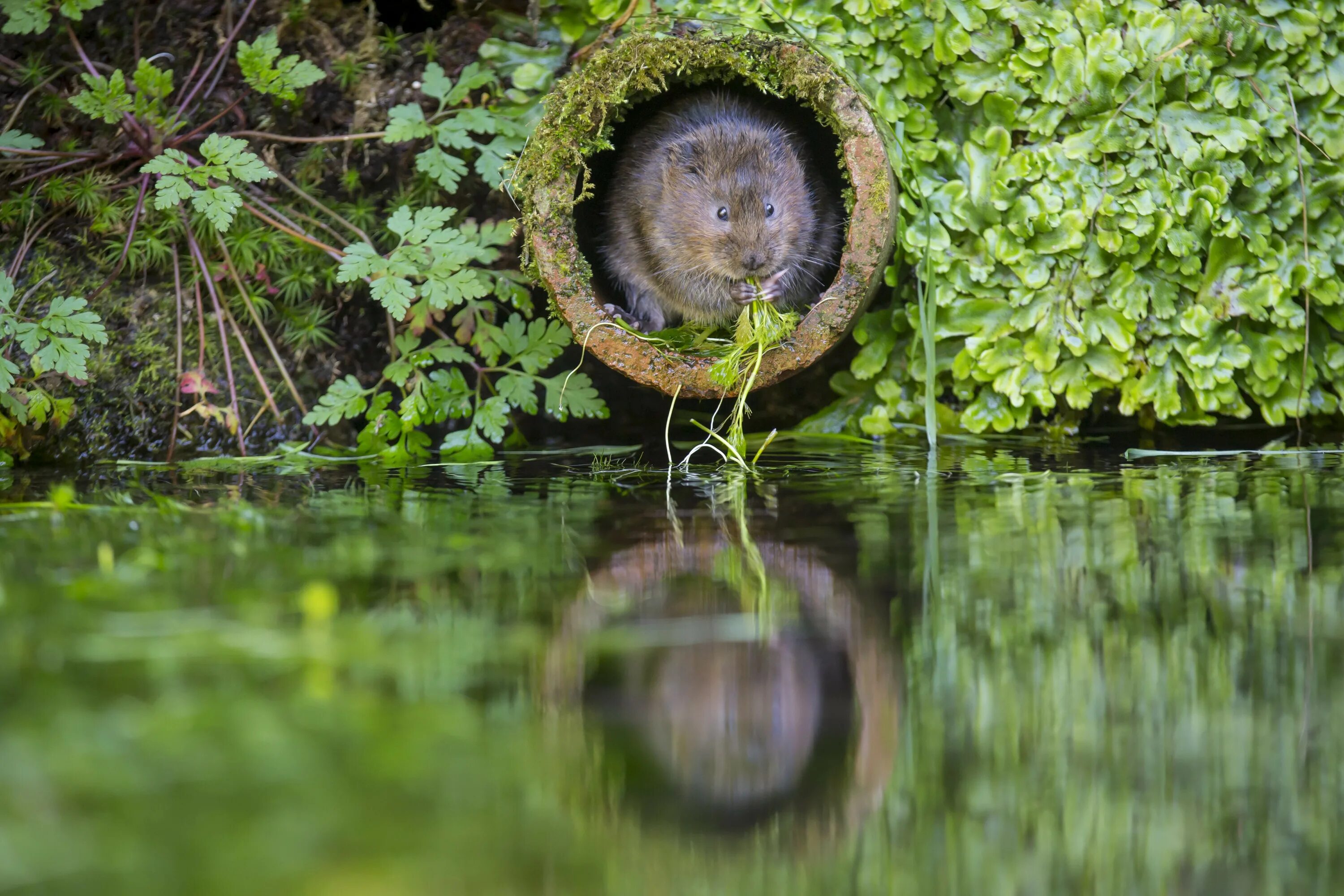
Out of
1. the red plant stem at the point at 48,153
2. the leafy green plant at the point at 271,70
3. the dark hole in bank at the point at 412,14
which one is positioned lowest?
the red plant stem at the point at 48,153

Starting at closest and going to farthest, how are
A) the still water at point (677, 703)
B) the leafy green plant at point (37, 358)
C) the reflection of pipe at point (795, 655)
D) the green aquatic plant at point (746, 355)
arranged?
1. the still water at point (677, 703)
2. the reflection of pipe at point (795, 655)
3. the leafy green plant at point (37, 358)
4. the green aquatic plant at point (746, 355)

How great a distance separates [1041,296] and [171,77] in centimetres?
288

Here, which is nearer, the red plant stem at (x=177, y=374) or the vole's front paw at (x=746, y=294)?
the vole's front paw at (x=746, y=294)

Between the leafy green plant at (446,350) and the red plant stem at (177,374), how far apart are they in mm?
453

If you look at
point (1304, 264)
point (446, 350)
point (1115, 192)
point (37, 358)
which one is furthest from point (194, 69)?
point (1304, 264)

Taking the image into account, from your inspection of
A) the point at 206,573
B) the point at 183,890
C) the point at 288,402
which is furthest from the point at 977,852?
the point at 288,402

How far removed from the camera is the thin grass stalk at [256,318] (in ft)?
11.9

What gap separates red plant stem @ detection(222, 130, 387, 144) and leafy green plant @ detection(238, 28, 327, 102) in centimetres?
18

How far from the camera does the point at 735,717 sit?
133 centimetres

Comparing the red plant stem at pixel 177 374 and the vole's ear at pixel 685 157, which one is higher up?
the vole's ear at pixel 685 157

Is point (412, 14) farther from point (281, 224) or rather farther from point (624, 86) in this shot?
point (624, 86)

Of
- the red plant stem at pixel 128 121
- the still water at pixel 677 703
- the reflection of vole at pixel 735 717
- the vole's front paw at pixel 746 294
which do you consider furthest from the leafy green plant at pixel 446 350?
the reflection of vole at pixel 735 717

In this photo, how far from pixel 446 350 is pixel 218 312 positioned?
2.54ft

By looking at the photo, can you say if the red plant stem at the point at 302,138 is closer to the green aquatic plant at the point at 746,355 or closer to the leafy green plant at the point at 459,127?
the leafy green plant at the point at 459,127
